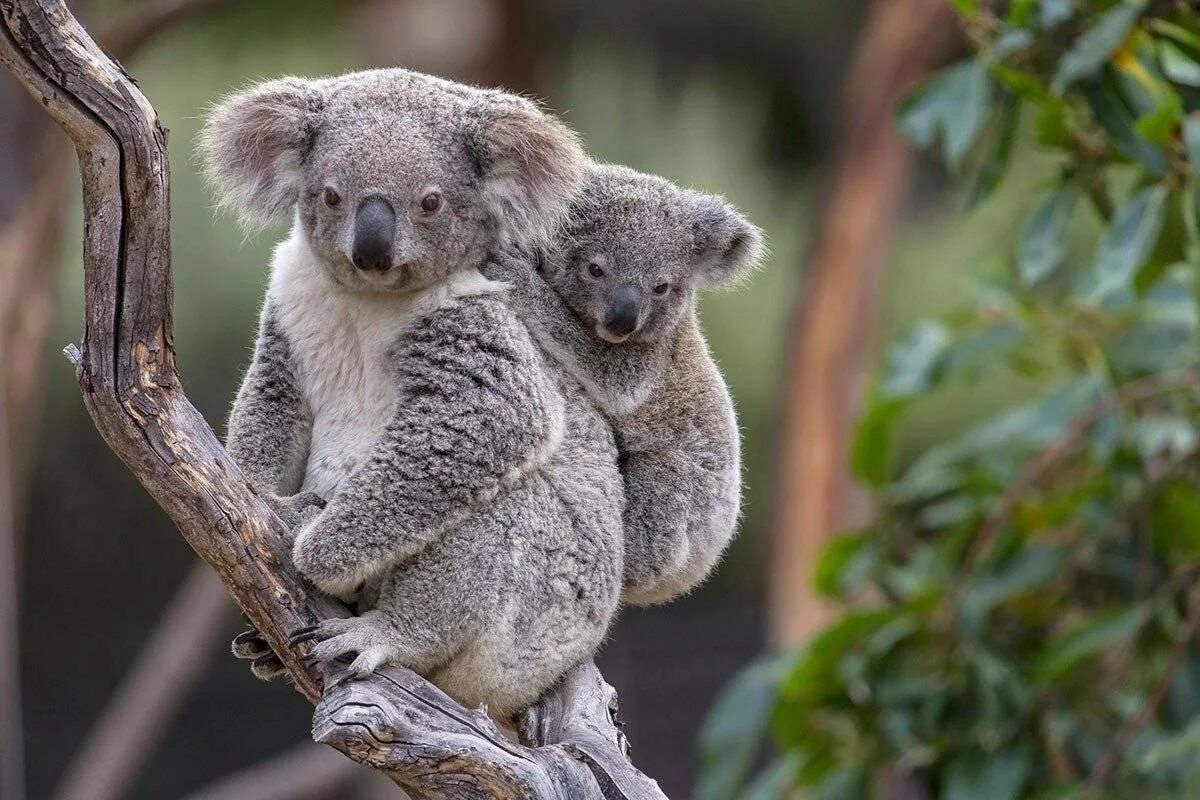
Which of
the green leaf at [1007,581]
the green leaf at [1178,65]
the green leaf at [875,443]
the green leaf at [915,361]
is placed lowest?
the green leaf at [1007,581]

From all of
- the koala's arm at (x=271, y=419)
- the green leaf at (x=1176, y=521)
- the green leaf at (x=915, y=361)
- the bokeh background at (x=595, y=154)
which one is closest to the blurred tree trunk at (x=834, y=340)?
the bokeh background at (x=595, y=154)

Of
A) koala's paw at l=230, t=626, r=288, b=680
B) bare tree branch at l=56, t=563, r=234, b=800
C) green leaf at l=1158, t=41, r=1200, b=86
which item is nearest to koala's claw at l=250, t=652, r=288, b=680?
koala's paw at l=230, t=626, r=288, b=680

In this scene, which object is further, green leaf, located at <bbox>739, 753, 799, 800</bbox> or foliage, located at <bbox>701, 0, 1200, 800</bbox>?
green leaf, located at <bbox>739, 753, 799, 800</bbox>

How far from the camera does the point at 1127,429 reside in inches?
163

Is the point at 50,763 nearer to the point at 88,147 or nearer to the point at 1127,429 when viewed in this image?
the point at 1127,429

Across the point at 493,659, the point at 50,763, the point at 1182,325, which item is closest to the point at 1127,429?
the point at 1182,325

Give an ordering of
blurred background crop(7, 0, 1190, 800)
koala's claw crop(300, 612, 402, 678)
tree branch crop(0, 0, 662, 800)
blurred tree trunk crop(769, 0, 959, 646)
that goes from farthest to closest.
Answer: blurred tree trunk crop(769, 0, 959, 646) → blurred background crop(7, 0, 1190, 800) → koala's claw crop(300, 612, 402, 678) → tree branch crop(0, 0, 662, 800)

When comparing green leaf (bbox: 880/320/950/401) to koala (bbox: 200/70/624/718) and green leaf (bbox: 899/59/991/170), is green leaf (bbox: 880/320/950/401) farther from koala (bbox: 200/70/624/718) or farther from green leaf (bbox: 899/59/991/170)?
koala (bbox: 200/70/624/718)

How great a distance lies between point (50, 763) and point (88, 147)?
24.6ft

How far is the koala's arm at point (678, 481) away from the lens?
118 inches

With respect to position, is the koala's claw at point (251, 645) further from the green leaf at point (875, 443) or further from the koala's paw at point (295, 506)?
the green leaf at point (875, 443)

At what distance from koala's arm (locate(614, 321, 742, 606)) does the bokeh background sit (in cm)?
430

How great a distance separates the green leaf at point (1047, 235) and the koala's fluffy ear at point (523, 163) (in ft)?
4.47

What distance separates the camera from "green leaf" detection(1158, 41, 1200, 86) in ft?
11.2
